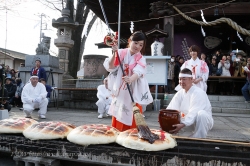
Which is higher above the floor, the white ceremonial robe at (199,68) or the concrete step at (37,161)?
the white ceremonial robe at (199,68)

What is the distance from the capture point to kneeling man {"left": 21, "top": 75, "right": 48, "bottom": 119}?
6.73 meters

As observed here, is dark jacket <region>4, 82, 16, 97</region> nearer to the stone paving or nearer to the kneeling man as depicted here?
the stone paving

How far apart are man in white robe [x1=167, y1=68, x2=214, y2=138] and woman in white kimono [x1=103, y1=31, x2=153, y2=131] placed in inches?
24.3

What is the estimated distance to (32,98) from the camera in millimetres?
6910

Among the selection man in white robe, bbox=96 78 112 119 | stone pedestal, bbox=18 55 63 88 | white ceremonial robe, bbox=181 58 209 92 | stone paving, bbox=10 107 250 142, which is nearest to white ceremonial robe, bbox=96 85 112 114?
man in white robe, bbox=96 78 112 119

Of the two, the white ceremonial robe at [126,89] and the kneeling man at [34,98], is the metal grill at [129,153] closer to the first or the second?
the white ceremonial robe at [126,89]

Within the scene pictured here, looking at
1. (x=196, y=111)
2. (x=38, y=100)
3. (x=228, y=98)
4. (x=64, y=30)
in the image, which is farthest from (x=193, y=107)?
(x=64, y=30)

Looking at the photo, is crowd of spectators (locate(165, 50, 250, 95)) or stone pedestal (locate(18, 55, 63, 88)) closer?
stone pedestal (locate(18, 55, 63, 88))

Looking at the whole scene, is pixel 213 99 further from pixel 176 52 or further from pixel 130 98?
pixel 130 98

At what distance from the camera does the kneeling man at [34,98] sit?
673cm

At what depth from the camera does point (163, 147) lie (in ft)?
7.32

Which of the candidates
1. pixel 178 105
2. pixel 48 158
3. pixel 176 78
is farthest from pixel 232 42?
pixel 48 158

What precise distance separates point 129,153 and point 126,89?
1324 mm

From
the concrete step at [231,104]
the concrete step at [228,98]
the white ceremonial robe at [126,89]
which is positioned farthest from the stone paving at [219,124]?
the concrete step at [228,98]
